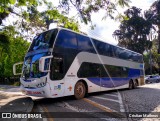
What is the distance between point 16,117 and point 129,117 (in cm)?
359

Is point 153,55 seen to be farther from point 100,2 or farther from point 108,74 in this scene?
point 100,2

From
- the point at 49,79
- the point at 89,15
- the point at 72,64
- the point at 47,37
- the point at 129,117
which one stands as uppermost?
the point at 89,15

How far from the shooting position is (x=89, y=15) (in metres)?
10.2

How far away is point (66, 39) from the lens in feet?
39.1

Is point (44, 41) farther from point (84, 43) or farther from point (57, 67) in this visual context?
point (84, 43)

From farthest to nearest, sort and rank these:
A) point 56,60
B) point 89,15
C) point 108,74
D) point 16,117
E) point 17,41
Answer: point 17,41 → point 108,74 → point 56,60 → point 89,15 → point 16,117

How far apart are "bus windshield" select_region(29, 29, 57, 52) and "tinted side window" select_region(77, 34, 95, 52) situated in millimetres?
2032

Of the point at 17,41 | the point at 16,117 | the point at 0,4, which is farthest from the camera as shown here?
the point at 17,41

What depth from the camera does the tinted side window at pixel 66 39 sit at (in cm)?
1144

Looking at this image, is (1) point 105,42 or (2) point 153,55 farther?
(2) point 153,55

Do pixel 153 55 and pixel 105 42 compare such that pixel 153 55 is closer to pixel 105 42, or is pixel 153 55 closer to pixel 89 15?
pixel 105 42

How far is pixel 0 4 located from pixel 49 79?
391cm

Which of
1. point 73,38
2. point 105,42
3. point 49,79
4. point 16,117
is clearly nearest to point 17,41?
point 105,42

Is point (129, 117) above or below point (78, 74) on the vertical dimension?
below
